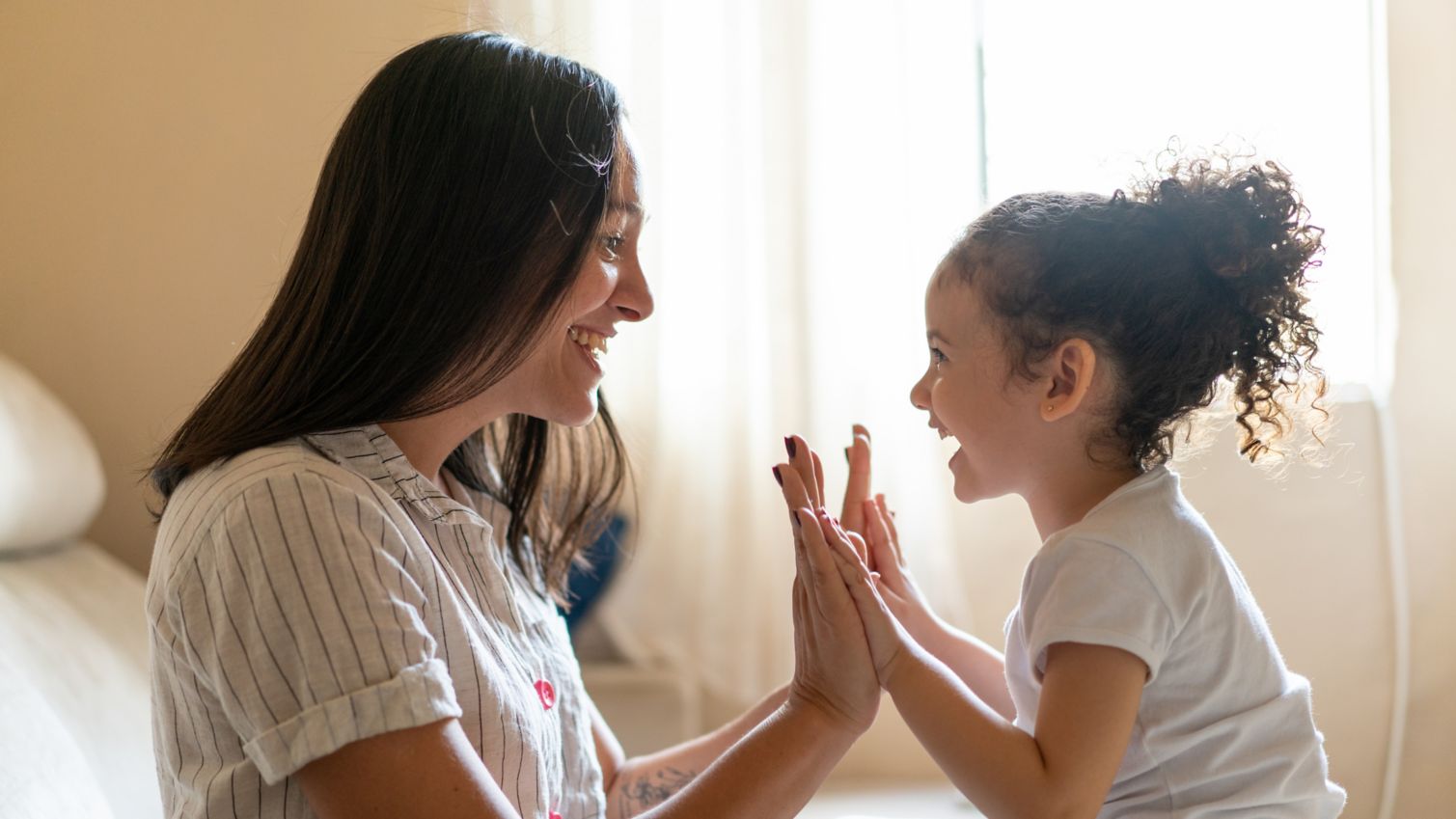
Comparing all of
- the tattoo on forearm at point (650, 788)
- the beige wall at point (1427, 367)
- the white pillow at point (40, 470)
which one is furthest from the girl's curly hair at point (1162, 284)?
the white pillow at point (40, 470)

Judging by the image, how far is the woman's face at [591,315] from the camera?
1.11 m

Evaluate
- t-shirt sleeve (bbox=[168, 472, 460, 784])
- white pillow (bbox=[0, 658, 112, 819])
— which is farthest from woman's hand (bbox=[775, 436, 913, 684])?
white pillow (bbox=[0, 658, 112, 819])

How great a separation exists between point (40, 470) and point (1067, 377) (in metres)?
1.24

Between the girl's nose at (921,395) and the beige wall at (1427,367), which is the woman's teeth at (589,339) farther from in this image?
the beige wall at (1427,367)

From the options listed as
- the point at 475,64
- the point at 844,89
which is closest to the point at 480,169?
the point at 475,64

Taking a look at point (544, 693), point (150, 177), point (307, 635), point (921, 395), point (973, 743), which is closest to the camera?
point (307, 635)

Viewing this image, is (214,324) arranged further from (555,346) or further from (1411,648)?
(1411,648)

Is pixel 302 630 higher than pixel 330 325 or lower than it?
lower

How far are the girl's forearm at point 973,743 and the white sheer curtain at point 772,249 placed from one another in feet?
2.85

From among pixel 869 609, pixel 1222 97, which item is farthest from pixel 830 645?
pixel 1222 97

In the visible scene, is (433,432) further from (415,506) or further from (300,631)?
(300,631)

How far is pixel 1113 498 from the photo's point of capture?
42.9 inches

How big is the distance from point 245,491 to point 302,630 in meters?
0.12

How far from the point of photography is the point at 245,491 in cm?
89
